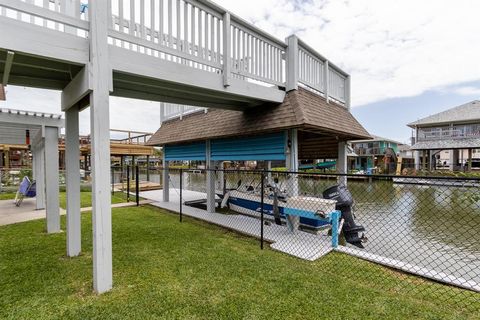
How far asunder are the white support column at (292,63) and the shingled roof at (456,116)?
24777 millimetres

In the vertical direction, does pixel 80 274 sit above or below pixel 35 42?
below

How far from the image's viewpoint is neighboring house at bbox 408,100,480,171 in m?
19.4

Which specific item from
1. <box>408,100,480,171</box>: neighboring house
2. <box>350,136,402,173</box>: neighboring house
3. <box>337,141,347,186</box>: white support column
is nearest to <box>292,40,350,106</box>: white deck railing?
<box>337,141,347,186</box>: white support column

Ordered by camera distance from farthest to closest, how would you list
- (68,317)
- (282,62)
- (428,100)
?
(428,100) < (282,62) < (68,317)

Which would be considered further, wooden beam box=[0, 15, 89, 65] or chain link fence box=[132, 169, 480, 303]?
chain link fence box=[132, 169, 480, 303]

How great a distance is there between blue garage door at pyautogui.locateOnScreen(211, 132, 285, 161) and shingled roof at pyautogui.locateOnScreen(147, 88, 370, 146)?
34cm

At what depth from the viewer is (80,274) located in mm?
2990

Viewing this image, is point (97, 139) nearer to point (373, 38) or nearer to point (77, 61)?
point (77, 61)

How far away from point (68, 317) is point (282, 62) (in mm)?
4834

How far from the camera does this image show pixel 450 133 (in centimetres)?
2088

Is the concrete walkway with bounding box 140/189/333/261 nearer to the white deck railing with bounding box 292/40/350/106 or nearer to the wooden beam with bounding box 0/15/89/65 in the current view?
the white deck railing with bounding box 292/40/350/106

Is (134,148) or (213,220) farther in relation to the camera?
(134,148)

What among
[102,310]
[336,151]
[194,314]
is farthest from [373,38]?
[102,310]

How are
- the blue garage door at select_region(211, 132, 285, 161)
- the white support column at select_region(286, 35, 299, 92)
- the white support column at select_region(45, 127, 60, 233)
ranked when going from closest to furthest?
the white support column at select_region(45, 127, 60, 233) → the white support column at select_region(286, 35, 299, 92) → the blue garage door at select_region(211, 132, 285, 161)
